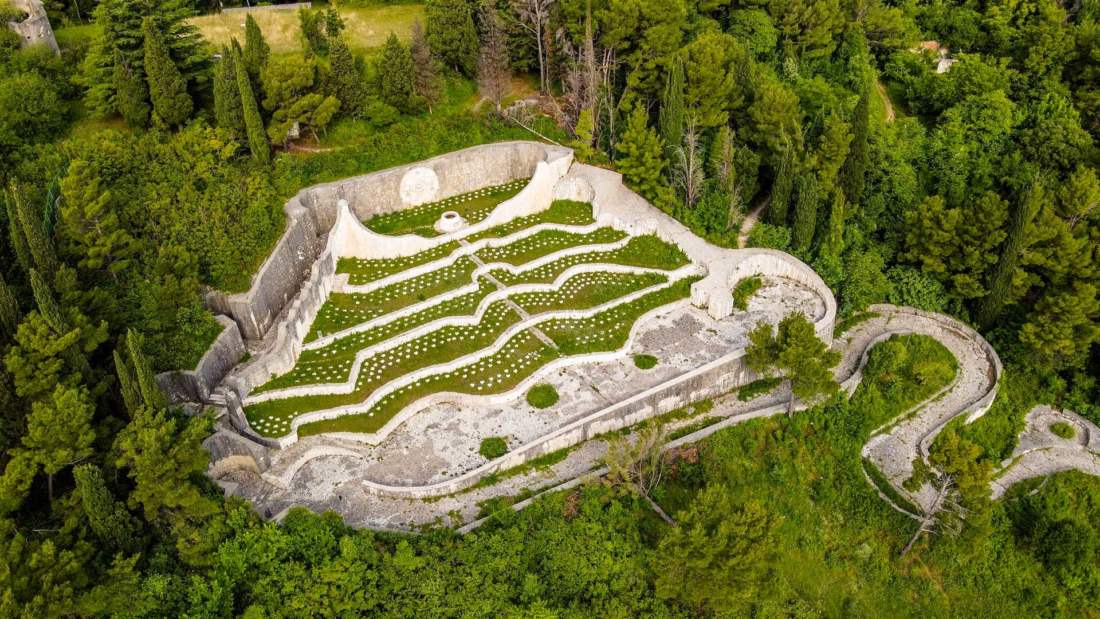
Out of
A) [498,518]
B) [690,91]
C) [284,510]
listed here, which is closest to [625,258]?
[690,91]

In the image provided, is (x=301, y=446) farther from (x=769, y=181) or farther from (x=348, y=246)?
(x=769, y=181)

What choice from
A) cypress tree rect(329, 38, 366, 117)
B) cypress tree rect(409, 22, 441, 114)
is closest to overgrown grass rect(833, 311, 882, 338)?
cypress tree rect(409, 22, 441, 114)

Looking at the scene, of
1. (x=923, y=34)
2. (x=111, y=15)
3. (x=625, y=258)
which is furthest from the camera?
(x=923, y=34)

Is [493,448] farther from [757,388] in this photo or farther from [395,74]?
[395,74]

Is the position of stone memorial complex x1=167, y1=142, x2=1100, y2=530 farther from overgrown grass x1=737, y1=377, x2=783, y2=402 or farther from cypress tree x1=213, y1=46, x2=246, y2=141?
cypress tree x1=213, y1=46, x2=246, y2=141

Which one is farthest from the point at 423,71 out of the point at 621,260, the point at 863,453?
the point at 863,453

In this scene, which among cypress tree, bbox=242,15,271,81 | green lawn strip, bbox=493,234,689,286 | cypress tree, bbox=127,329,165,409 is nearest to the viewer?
cypress tree, bbox=127,329,165,409
